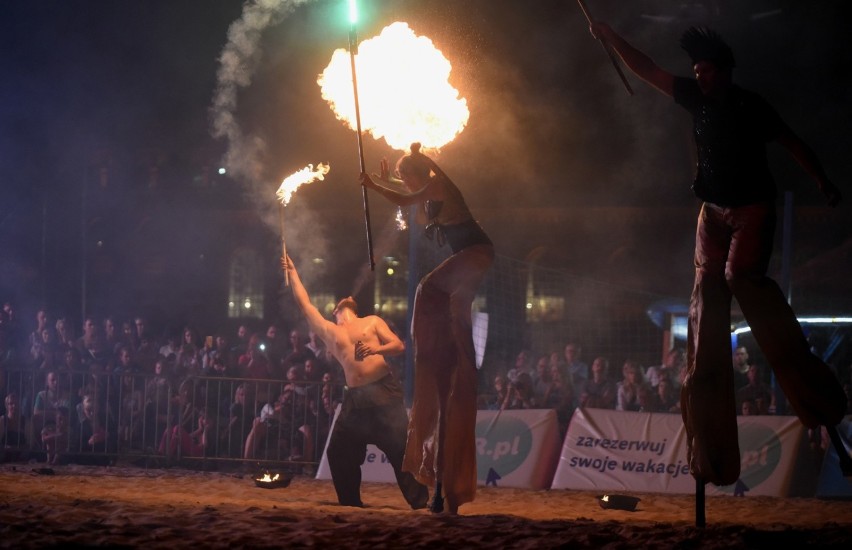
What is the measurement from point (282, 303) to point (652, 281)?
10.7 m

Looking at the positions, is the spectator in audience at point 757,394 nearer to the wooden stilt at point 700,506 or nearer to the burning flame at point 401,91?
the burning flame at point 401,91

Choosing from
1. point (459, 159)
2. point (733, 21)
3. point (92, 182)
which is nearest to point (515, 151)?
point (459, 159)

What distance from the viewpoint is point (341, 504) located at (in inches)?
381

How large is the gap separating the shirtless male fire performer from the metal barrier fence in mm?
3201

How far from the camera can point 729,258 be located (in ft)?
20.9

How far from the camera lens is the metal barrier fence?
43.8 feet

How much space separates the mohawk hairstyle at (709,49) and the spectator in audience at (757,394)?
697 centimetres

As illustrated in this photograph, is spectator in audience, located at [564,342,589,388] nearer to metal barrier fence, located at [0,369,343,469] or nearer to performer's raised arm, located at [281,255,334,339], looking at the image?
metal barrier fence, located at [0,369,343,469]

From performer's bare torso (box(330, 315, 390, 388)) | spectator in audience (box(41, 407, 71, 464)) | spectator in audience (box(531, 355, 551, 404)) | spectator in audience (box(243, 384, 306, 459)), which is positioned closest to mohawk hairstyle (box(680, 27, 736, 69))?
performer's bare torso (box(330, 315, 390, 388))

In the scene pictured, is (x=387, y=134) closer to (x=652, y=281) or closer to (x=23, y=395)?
(x=23, y=395)

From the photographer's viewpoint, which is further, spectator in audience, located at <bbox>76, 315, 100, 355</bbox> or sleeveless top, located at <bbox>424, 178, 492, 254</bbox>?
spectator in audience, located at <bbox>76, 315, 100, 355</bbox>

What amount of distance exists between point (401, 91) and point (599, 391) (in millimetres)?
6054

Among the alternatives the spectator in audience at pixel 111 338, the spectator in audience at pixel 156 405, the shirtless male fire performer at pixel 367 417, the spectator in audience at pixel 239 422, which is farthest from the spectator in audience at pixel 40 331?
the shirtless male fire performer at pixel 367 417

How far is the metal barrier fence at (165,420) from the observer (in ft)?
43.8
